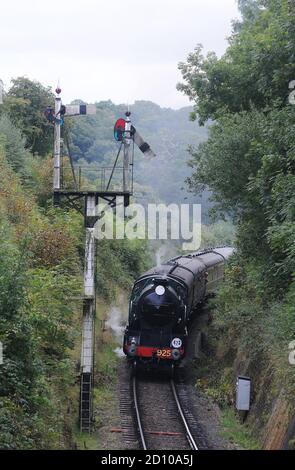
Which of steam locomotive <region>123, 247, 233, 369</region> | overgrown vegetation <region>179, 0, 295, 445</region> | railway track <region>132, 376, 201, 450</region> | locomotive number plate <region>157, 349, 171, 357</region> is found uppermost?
overgrown vegetation <region>179, 0, 295, 445</region>

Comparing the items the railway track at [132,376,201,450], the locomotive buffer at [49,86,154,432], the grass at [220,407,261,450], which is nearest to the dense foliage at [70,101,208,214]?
the railway track at [132,376,201,450]

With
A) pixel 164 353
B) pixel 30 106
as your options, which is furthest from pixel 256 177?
pixel 30 106

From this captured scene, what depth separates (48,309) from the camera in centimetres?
1344

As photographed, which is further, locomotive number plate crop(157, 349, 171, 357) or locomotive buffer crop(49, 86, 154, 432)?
locomotive number plate crop(157, 349, 171, 357)

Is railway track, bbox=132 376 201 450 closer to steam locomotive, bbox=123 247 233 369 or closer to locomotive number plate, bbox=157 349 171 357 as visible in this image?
steam locomotive, bbox=123 247 233 369

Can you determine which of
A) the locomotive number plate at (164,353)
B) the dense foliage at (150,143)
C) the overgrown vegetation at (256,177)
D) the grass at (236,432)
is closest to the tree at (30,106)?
the dense foliage at (150,143)

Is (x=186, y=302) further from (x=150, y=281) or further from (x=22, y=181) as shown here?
(x=22, y=181)

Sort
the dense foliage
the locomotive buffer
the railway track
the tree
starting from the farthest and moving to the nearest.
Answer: the dense foliage → the tree → the locomotive buffer → the railway track

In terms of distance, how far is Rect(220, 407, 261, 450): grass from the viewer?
13.4 metres

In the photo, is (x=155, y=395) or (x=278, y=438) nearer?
(x=278, y=438)

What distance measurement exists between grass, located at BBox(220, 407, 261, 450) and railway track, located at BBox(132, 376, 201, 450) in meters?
0.69

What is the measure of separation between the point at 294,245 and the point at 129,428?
20.8 ft

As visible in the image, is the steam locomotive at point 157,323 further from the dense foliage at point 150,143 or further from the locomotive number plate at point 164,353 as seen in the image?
the dense foliage at point 150,143

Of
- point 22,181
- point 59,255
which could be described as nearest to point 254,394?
point 59,255
